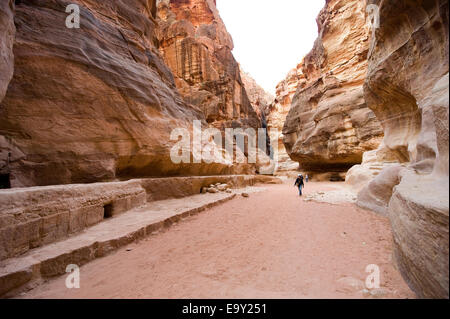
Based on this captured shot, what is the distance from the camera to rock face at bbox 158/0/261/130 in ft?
72.1

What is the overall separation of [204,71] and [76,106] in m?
19.4

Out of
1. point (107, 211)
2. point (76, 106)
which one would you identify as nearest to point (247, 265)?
point (107, 211)

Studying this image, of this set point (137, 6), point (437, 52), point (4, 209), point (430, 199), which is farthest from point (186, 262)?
point (137, 6)

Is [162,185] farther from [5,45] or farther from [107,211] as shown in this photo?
[5,45]

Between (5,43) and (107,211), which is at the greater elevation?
(5,43)

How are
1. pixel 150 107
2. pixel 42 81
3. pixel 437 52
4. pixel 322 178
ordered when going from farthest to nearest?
pixel 322 178
pixel 150 107
pixel 42 81
pixel 437 52

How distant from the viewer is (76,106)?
5.46 meters

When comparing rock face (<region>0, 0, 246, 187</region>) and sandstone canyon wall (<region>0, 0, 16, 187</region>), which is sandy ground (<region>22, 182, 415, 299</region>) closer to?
rock face (<region>0, 0, 246, 187</region>)

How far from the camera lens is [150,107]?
739 cm

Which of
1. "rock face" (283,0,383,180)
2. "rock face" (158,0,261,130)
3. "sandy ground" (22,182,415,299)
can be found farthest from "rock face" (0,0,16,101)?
"rock face" (283,0,383,180)

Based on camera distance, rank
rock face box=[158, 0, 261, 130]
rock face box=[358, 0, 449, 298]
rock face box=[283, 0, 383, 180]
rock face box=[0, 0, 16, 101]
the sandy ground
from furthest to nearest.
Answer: rock face box=[158, 0, 261, 130]
rock face box=[283, 0, 383, 180]
rock face box=[0, 0, 16, 101]
the sandy ground
rock face box=[358, 0, 449, 298]

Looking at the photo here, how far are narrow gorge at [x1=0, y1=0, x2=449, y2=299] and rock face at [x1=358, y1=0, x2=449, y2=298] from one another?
0.08 ft

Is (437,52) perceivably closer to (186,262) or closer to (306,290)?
(306,290)

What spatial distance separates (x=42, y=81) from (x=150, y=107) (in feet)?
10.2
